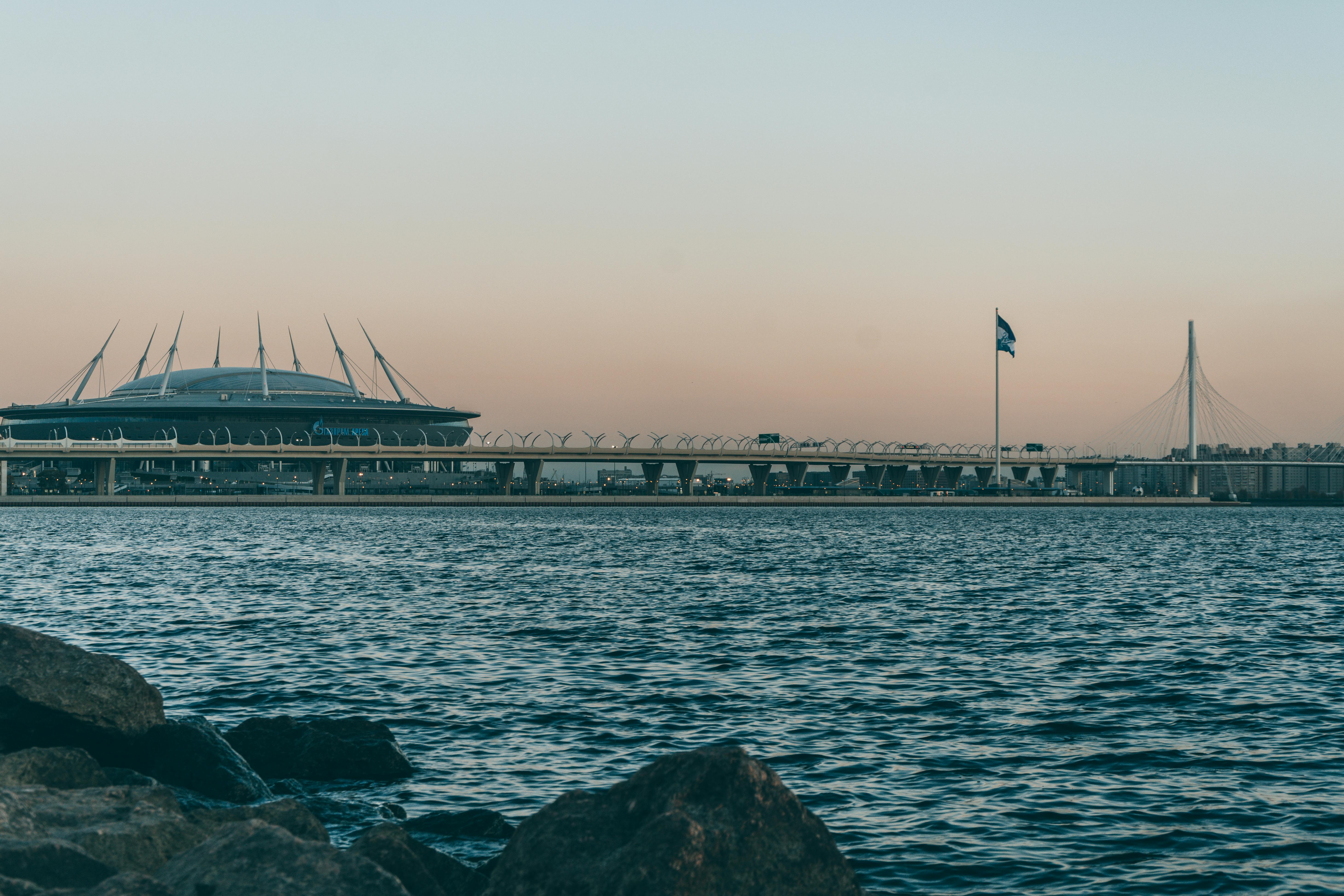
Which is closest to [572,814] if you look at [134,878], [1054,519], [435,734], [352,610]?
[134,878]

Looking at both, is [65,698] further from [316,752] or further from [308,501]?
[308,501]

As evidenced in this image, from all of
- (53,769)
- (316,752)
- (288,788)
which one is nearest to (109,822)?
(53,769)

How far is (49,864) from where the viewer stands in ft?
28.9

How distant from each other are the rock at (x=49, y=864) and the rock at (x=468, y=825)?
4749mm

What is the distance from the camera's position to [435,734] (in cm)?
1872

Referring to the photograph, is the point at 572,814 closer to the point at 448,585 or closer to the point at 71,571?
the point at 448,585

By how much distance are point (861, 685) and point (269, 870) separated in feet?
55.1

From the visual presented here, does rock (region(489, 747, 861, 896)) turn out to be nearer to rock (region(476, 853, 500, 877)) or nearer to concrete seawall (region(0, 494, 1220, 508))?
rock (region(476, 853, 500, 877))

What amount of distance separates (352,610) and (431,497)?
148276 mm

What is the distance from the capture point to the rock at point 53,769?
11.9 meters

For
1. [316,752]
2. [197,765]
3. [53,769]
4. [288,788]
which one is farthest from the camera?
[316,752]

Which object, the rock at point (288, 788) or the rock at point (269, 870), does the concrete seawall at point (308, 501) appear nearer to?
the rock at point (288, 788)

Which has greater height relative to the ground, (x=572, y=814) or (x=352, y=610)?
(x=572, y=814)

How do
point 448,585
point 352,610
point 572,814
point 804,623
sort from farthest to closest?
point 448,585
point 352,610
point 804,623
point 572,814
